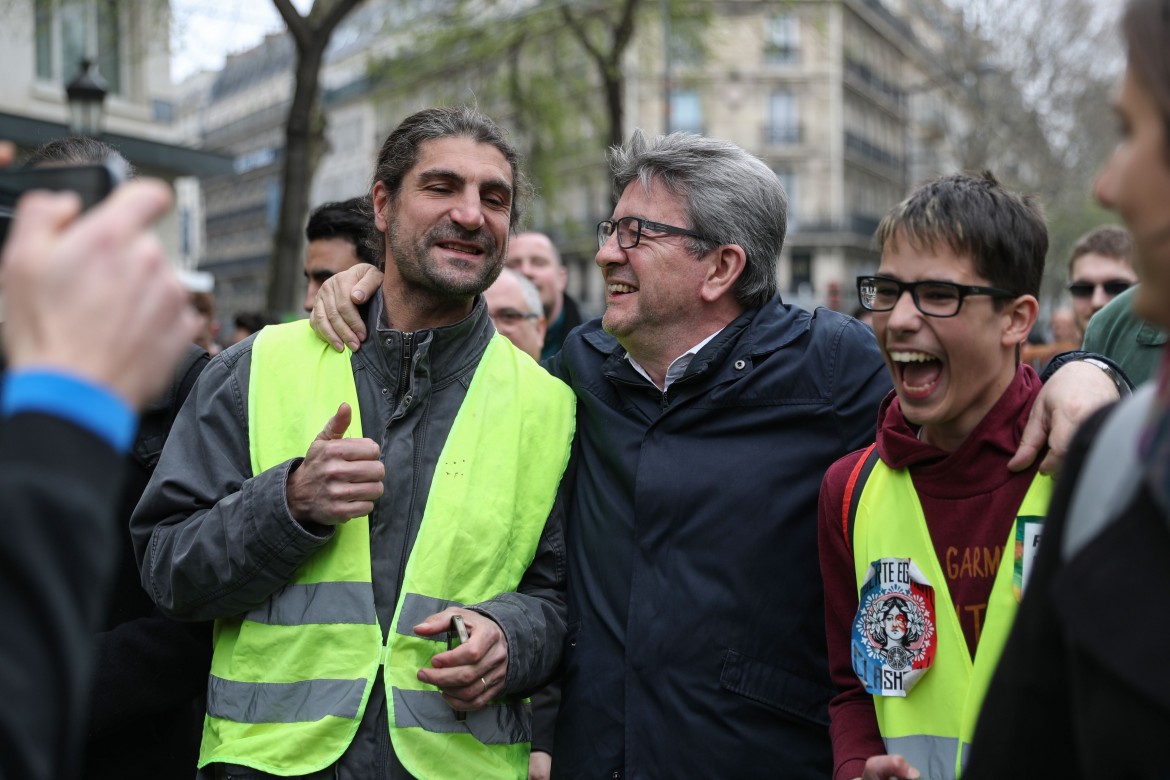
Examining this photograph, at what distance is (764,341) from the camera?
3408 millimetres

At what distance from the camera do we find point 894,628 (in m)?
2.58

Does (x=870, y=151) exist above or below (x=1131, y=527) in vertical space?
above

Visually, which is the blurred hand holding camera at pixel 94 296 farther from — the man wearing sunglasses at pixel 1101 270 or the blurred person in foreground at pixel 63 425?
the man wearing sunglasses at pixel 1101 270

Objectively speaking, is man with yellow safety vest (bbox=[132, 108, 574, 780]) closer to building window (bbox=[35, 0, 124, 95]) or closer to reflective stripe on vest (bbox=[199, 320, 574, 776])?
reflective stripe on vest (bbox=[199, 320, 574, 776])

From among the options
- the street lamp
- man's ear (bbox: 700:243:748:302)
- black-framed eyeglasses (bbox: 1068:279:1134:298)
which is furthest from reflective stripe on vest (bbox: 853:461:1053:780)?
the street lamp

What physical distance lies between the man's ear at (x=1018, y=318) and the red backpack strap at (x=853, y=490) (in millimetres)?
393

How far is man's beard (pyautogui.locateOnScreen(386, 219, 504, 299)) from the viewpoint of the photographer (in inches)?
130

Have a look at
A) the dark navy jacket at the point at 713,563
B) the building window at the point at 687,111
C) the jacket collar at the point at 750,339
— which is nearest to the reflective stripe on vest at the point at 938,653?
the dark navy jacket at the point at 713,563

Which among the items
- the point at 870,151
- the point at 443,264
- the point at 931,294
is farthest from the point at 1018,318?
the point at 870,151

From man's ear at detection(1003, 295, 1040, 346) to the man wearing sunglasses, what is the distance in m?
4.16

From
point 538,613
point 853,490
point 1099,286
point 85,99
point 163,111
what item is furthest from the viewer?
point 163,111

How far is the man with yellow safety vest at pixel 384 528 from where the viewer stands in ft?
9.27

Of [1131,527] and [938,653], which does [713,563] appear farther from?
[1131,527]

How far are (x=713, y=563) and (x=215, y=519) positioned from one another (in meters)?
1.28
